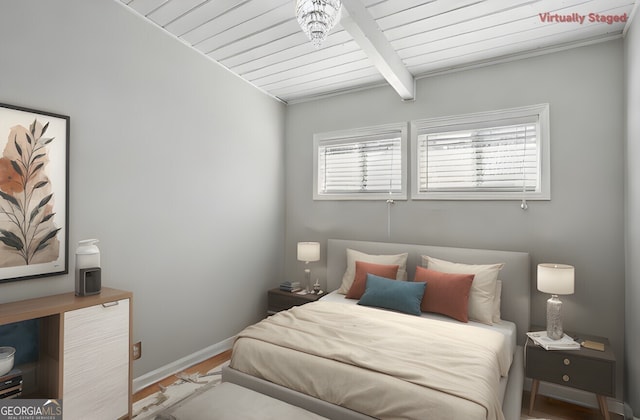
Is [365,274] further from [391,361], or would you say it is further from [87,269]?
[87,269]

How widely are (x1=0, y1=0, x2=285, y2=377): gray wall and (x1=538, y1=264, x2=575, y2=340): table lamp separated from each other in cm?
269

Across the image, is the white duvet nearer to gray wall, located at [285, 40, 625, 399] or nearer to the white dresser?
the white dresser

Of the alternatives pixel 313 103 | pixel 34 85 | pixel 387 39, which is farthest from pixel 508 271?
pixel 34 85

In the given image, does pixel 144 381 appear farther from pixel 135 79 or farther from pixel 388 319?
pixel 135 79

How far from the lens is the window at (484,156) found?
285cm

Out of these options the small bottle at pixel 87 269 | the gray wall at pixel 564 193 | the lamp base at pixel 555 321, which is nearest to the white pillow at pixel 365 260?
the gray wall at pixel 564 193

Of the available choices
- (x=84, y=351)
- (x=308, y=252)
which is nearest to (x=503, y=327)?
(x=308, y=252)

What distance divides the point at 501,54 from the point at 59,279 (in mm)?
3748

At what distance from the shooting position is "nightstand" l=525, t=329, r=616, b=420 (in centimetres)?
213

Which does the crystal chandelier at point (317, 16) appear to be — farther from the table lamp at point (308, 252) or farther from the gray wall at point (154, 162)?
the table lamp at point (308, 252)

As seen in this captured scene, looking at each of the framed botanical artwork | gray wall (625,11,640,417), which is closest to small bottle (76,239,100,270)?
the framed botanical artwork

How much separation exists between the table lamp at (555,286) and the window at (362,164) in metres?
1.41

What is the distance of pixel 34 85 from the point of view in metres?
2.04

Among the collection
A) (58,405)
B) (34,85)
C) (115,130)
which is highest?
(34,85)
